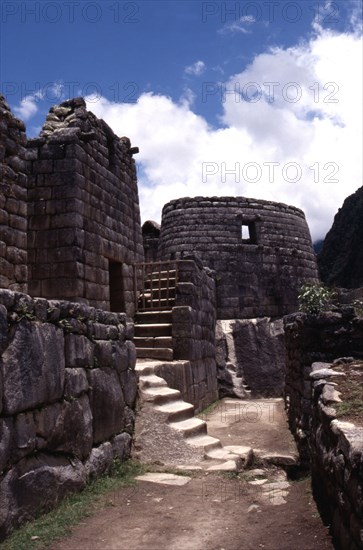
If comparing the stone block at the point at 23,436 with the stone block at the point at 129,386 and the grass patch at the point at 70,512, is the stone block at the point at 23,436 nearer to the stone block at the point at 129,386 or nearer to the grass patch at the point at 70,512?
the grass patch at the point at 70,512

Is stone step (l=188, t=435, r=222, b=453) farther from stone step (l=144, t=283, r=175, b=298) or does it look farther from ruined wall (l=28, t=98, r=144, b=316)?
stone step (l=144, t=283, r=175, b=298)

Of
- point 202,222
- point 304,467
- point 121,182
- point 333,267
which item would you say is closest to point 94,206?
point 121,182

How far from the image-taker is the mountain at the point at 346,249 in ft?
131

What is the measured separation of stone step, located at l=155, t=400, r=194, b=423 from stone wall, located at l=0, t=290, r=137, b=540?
4.27 feet

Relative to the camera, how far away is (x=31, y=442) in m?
4.58

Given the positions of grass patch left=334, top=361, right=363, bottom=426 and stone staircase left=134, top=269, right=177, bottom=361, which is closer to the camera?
grass patch left=334, top=361, right=363, bottom=426

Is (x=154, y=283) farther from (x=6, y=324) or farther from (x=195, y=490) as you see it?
(x=6, y=324)

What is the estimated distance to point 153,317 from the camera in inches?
473

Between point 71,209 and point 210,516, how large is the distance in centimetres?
641

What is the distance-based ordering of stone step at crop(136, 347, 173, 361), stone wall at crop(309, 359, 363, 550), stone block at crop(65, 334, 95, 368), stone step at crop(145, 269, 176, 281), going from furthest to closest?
stone step at crop(145, 269, 176, 281) → stone step at crop(136, 347, 173, 361) → stone block at crop(65, 334, 95, 368) → stone wall at crop(309, 359, 363, 550)

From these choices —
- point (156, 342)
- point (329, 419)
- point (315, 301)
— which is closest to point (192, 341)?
point (156, 342)

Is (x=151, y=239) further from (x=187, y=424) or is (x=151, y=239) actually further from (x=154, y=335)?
(x=187, y=424)

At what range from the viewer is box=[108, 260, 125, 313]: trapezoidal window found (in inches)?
471

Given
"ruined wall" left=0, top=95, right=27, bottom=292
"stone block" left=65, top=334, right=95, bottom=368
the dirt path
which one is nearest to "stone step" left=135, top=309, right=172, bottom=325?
"ruined wall" left=0, top=95, right=27, bottom=292
